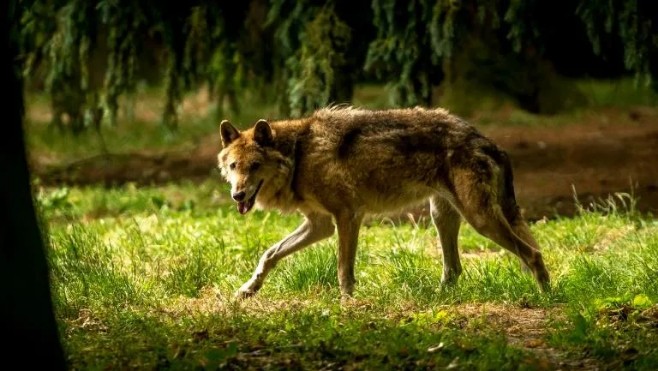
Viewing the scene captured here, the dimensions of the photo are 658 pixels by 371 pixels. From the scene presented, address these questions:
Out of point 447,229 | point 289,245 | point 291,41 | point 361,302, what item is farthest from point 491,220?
point 291,41

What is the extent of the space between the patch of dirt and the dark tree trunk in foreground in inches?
296

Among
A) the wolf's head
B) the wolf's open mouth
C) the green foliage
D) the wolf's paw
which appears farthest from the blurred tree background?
the wolf's paw

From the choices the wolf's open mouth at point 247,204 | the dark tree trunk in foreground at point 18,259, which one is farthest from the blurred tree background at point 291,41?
the dark tree trunk in foreground at point 18,259

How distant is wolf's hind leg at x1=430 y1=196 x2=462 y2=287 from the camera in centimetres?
922

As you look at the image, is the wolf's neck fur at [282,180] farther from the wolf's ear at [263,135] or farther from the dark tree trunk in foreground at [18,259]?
the dark tree trunk in foreground at [18,259]

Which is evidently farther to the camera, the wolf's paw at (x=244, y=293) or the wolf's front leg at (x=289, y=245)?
the wolf's front leg at (x=289, y=245)

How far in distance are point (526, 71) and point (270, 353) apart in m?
12.7

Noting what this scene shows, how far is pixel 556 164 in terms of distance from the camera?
15.5 meters

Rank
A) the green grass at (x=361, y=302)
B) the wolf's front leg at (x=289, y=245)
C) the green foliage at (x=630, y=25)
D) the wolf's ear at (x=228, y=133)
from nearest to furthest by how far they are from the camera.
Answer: the green grass at (x=361, y=302), the wolf's front leg at (x=289, y=245), the wolf's ear at (x=228, y=133), the green foliage at (x=630, y=25)

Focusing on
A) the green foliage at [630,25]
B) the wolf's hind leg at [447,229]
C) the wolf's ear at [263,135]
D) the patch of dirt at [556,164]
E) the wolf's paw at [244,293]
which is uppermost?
the green foliage at [630,25]

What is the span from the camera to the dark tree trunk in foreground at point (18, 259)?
5809 mm

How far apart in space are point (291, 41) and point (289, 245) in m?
4.51

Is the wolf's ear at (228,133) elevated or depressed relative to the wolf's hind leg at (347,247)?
elevated

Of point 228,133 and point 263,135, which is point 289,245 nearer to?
point 263,135
